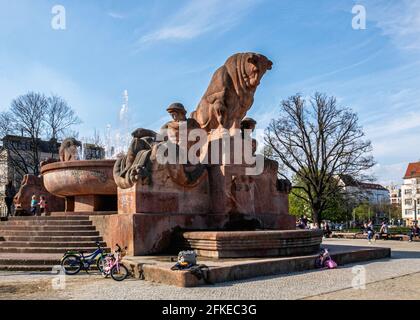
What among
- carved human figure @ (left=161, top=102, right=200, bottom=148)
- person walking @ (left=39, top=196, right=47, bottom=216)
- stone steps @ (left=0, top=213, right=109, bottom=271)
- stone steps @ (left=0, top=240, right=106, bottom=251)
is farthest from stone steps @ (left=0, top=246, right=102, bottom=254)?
person walking @ (left=39, top=196, right=47, bottom=216)

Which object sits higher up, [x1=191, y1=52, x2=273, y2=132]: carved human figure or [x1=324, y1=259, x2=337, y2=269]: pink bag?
[x1=191, y1=52, x2=273, y2=132]: carved human figure

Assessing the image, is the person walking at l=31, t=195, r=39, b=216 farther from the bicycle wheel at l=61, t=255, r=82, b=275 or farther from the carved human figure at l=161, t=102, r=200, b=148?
the bicycle wheel at l=61, t=255, r=82, b=275

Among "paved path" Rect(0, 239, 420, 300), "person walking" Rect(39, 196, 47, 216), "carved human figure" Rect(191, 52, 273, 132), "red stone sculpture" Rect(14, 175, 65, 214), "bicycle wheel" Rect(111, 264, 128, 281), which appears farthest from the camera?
"red stone sculpture" Rect(14, 175, 65, 214)

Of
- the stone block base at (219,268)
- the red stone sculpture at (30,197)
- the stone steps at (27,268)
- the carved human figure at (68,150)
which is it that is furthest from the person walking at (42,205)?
the stone block base at (219,268)

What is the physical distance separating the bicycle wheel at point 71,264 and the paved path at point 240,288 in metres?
0.27

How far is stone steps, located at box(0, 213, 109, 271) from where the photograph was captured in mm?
9857

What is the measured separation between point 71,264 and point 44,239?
319 cm

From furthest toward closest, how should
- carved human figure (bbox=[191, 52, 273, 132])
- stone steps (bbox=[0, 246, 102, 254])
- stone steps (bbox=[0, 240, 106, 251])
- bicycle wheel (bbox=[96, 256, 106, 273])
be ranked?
carved human figure (bbox=[191, 52, 273, 132]), stone steps (bbox=[0, 240, 106, 251]), stone steps (bbox=[0, 246, 102, 254]), bicycle wheel (bbox=[96, 256, 106, 273])

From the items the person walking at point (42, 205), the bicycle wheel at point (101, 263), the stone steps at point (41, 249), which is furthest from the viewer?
the person walking at point (42, 205)

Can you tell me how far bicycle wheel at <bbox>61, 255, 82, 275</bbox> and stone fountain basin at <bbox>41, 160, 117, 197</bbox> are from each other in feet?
17.7

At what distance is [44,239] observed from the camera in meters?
12.0

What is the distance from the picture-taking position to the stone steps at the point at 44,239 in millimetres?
9857
